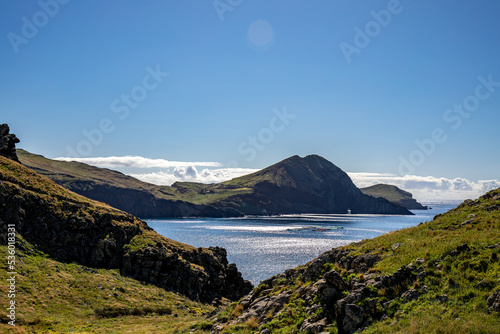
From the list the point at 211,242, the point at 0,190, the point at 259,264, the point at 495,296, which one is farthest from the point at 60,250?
the point at 211,242

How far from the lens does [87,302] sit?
155 feet

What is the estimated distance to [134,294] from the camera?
54.6m

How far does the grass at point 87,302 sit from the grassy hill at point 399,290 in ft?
44.0

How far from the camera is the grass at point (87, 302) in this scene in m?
37.6

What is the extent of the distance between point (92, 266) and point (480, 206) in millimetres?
62905

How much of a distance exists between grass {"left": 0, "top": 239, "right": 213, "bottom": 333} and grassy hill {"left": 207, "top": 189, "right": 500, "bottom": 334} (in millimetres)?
13426

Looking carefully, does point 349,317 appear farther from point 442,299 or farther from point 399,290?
point 442,299

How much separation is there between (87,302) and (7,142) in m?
51.2

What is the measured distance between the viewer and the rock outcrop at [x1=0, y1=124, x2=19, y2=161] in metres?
73.1

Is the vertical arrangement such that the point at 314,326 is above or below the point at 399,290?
below

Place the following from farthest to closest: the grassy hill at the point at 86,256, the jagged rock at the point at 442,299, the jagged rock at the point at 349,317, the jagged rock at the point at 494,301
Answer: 1. the grassy hill at the point at 86,256
2. the jagged rock at the point at 349,317
3. the jagged rock at the point at 442,299
4. the jagged rock at the point at 494,301

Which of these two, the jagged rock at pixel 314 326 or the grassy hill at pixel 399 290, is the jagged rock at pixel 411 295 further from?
the jagged rock at pixel 314 326

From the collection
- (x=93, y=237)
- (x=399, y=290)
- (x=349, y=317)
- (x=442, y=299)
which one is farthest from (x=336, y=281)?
(x=93, y=237)

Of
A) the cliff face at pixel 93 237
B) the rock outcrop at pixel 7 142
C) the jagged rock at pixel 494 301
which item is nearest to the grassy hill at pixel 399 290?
the jagged rock at pixel 494 301
